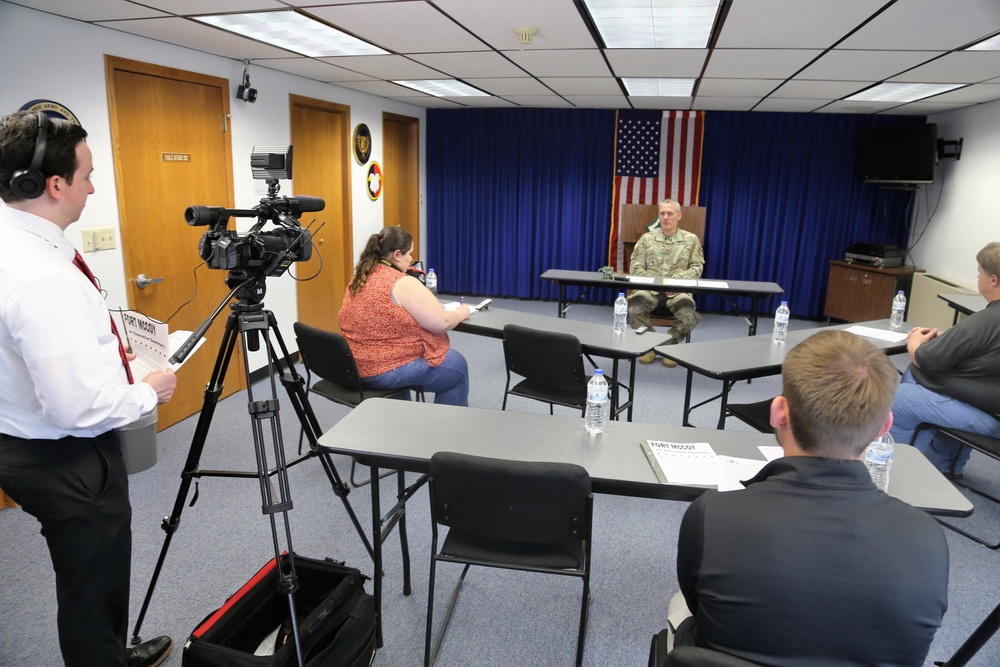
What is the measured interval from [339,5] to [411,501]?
7.38 ft

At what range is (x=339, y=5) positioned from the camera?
268 cm

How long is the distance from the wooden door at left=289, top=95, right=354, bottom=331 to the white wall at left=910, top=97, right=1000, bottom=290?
5374 millimetres

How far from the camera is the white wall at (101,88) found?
274cm

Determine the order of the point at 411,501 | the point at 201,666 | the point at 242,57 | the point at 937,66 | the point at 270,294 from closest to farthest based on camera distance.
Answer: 1. the point at 201,666
2. the point at 411,501
3. the point at 937,66
4. the point at 242,57
5. the point at 270,294

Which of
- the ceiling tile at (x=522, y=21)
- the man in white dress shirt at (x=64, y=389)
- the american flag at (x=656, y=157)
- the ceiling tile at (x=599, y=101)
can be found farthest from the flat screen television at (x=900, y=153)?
the man in white dress shirt at (x=64, y=389)

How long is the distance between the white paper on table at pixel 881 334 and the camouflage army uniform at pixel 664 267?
171cm

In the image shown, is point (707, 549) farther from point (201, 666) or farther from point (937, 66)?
point (937, 66)

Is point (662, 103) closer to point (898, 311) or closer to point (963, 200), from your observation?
point (963, 200)

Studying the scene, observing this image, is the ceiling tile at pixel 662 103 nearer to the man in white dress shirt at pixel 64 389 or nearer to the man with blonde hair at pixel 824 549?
the man with blonde hair at pixel 824 549

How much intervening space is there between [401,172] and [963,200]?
5.61m

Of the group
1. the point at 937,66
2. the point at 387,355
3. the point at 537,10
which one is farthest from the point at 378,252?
the point at 937,66

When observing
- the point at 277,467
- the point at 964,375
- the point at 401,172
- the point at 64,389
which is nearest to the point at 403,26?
the point at 277,467

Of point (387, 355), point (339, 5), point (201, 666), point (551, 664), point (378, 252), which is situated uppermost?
point (339, 5)

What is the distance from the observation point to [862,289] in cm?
621
